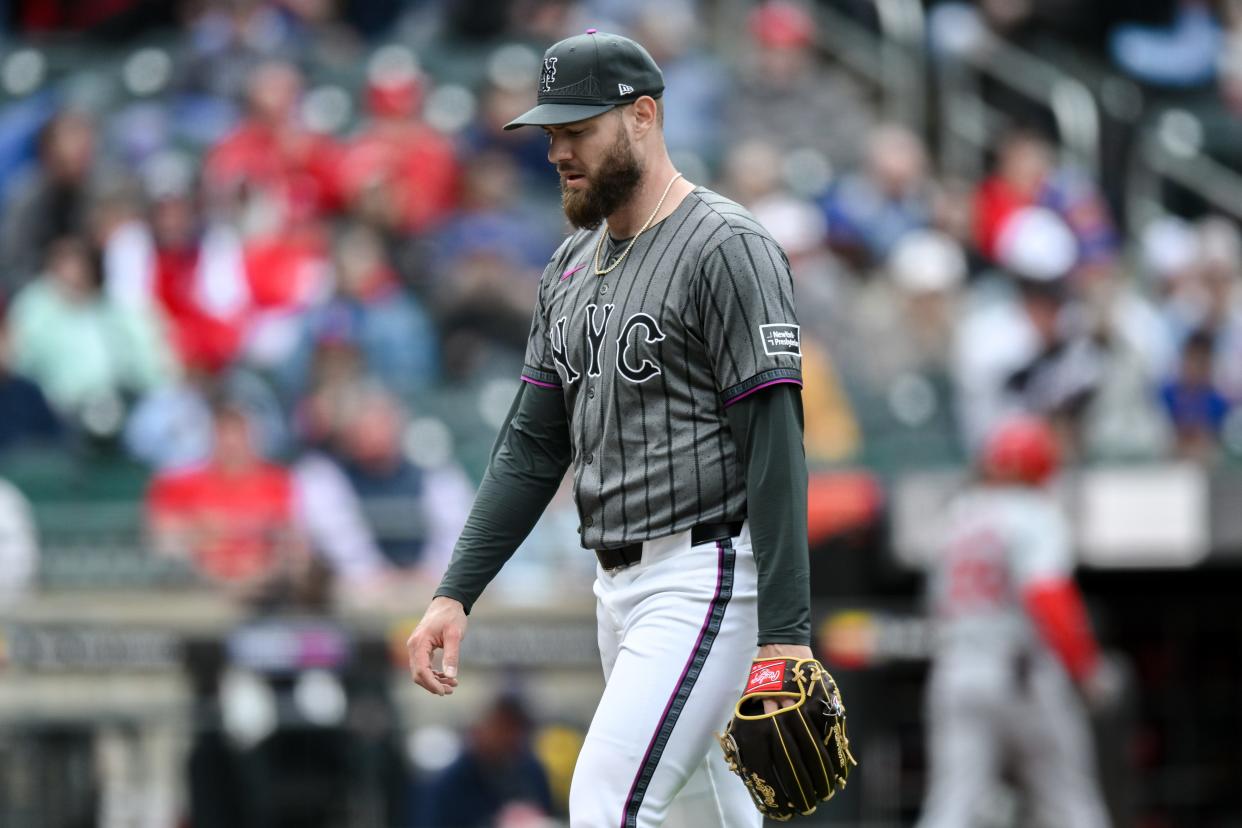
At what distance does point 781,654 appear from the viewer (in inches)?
130

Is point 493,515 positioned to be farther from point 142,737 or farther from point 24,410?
point 24,410

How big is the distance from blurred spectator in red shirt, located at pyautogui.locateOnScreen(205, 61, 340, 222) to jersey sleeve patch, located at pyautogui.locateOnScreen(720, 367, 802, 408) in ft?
27.1

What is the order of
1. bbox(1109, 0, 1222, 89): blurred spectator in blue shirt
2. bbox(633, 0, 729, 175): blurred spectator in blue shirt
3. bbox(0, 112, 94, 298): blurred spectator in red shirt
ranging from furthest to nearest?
bbox(1109, 0, 1222, 89): blurred spectator in blue shirt < bbox(633, 0, 729, 175): blurred spectator in blue shirt < bbox(0, 112, 94, 298): blurred spectator in red shirt

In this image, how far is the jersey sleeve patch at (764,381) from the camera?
133 inches

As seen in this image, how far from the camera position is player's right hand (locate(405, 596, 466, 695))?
366 cm

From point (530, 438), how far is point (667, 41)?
894cm

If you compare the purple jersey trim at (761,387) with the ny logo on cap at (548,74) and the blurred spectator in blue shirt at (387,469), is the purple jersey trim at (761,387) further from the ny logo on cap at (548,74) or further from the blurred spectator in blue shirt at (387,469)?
the blurred spectator in blue shirt at (387,469)

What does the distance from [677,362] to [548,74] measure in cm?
57

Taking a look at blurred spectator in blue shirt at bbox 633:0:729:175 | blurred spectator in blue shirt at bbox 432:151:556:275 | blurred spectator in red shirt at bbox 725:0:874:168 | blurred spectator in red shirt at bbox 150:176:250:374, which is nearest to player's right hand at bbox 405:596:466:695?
blurred spectator in red shirt at bbox 150:176:250:374

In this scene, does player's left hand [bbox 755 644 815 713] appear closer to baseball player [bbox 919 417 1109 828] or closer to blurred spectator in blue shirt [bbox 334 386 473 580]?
baseball player [bbox 919 417 1109 828]

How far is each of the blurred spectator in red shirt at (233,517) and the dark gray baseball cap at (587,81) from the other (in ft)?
15.8

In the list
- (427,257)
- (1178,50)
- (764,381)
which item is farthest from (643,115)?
(1178,50)

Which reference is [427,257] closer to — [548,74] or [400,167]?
[400,167]

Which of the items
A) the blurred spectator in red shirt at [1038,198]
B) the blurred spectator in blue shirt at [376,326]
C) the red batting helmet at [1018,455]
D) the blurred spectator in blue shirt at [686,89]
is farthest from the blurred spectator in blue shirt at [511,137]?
the red batting helmet at [1018,455]
